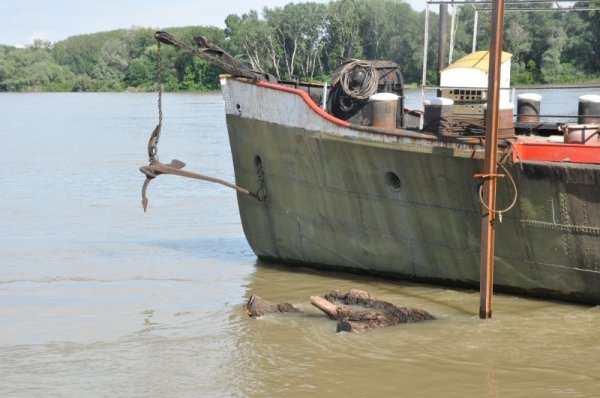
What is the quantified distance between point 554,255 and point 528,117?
8.62ft

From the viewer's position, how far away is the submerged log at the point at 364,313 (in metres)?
8.94

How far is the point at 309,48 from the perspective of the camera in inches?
897

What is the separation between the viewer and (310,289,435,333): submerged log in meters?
8.94

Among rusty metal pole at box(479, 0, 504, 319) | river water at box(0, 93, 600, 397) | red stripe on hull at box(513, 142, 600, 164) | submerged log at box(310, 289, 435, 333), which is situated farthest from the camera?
submerged log at box(310, 289, 435, 333)

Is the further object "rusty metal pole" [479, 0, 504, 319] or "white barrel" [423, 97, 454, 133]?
"white barrel" [423, 97, 454, 133]

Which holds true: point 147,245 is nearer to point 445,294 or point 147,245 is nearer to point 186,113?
point 445,294

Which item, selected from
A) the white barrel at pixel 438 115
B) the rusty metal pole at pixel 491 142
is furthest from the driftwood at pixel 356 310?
the white barrel at pixel 438 115

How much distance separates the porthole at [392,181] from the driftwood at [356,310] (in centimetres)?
126

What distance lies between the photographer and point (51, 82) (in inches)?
3974

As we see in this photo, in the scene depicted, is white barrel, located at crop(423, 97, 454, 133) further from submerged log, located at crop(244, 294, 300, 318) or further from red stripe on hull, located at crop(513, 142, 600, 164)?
submerged log, located at crop(244, 294, 300, 318)

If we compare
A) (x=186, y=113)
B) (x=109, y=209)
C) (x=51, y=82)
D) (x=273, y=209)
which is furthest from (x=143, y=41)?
(x=273, y=209)

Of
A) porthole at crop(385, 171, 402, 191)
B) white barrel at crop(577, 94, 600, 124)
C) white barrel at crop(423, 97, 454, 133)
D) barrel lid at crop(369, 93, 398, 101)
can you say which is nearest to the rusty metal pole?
white barrel at crop(423, 97, 454, 133)

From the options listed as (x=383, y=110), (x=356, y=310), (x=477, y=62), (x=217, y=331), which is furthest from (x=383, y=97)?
(x=217, y=331)

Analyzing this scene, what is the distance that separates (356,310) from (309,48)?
14.2 meters
